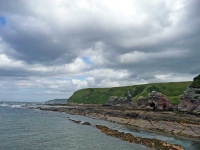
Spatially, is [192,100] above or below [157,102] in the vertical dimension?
above

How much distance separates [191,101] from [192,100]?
1.19m

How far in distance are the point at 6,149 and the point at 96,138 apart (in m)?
22.3

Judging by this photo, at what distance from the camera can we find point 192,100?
10500 centimetres

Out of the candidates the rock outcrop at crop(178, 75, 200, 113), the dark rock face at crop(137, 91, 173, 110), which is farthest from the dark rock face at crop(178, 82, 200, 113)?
the dark rock face at crop(137, 91, 173, 110)

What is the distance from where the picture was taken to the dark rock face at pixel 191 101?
102 m

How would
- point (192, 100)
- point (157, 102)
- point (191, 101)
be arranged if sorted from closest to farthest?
1. point (192, 100)
2. point (191, 101)
3. point (157, 102)

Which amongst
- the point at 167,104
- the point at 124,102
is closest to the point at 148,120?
the point at 167,104

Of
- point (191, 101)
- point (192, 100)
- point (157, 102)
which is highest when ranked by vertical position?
point (192, 100)

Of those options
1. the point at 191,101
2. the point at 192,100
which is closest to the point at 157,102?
the point at 191,101

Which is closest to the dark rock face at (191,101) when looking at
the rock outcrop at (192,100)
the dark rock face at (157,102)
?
the rock outcrop at (192,100)

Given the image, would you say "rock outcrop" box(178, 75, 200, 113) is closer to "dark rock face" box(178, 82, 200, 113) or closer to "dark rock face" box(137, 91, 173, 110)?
"dark rock face" box(178, 82, 200, 113)

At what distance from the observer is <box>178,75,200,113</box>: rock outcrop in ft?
335

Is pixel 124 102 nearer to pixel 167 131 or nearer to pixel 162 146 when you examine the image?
pixel 167 131

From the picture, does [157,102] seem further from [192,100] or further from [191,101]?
[192,100]
